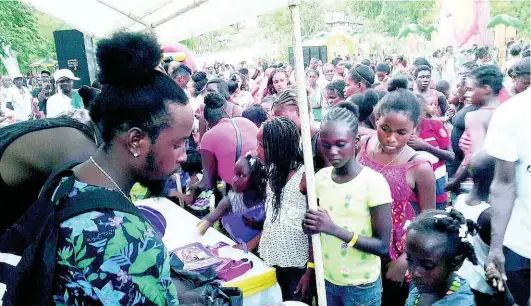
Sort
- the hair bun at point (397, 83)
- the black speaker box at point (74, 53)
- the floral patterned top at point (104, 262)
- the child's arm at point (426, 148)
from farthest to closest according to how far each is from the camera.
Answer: the black speaker box at point (74, 53) < the hair bun at point (397, 83) < the child's arm at point (426, 148) < the floral patterned top at point (104, 262)

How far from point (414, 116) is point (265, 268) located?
1248mm

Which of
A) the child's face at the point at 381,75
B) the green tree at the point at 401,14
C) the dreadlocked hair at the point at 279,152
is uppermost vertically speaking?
the green tree at the point at 401,14

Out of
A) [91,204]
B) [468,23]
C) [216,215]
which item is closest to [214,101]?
[216,215]

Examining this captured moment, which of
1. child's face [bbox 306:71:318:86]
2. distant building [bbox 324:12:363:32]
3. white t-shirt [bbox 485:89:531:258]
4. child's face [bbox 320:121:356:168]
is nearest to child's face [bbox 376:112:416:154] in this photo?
child's face [bbox 320:121:356:168]

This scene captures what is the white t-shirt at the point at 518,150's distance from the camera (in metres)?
1.99

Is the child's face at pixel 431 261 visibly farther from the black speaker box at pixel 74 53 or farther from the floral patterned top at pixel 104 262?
the black speaker box at pixel 74 53

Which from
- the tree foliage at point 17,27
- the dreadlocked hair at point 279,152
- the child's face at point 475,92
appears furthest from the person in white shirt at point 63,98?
the tree foliage at point 17,27

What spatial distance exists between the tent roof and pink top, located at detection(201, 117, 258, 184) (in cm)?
80

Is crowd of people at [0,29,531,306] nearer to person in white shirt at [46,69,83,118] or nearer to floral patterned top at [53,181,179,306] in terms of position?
floral patterned top at [53,181,179,306]

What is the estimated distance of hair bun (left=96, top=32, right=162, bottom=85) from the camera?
1264 millimetres

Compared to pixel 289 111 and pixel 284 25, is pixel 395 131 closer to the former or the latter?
pixel 289 111

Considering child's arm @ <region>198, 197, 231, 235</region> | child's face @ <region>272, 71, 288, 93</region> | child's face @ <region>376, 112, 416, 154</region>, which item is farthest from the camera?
child's face @ <region>272, 71, 288, 93</region>

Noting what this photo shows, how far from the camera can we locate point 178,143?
131 centimetres

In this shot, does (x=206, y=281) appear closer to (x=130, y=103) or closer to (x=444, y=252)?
(x=130, y=103)
